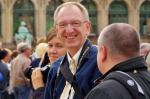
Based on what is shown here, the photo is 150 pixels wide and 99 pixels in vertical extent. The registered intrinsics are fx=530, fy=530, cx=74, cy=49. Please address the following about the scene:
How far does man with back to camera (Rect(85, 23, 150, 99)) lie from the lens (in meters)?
2.85

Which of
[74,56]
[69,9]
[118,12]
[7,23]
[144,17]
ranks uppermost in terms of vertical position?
[69,9]

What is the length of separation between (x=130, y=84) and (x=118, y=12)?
30.7 m

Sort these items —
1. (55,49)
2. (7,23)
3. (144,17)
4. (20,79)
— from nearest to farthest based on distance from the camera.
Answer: (55,49), (20,79), (7,23), (144,17)

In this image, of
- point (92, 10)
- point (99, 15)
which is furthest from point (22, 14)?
point (99, 15)

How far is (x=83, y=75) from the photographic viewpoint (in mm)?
3844

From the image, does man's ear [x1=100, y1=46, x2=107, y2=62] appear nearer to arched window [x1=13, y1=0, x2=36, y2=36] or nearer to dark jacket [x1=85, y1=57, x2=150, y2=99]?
dark jacket [x1=85, y1=57, x2=150, y2=99]

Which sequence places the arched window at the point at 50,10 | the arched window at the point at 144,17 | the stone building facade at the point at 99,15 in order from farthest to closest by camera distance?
the arched window at the point at 144,17, the arched window at the point at 50,10, the stone building facade at the point at 99,15

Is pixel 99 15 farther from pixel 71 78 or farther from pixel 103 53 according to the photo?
pixel 103 53

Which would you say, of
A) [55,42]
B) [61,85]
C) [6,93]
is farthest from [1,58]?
[61,85]

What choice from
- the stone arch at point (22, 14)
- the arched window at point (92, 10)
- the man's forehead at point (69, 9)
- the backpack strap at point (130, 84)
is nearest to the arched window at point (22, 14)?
the stone arch at point (22, 14)

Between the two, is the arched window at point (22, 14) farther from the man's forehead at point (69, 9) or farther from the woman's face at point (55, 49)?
the man's forehead at point (69, 9)

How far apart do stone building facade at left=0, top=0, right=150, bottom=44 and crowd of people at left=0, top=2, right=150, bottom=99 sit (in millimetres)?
25548

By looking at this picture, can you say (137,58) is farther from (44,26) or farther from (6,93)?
(44,26)

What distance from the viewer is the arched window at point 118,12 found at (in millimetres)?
33125
